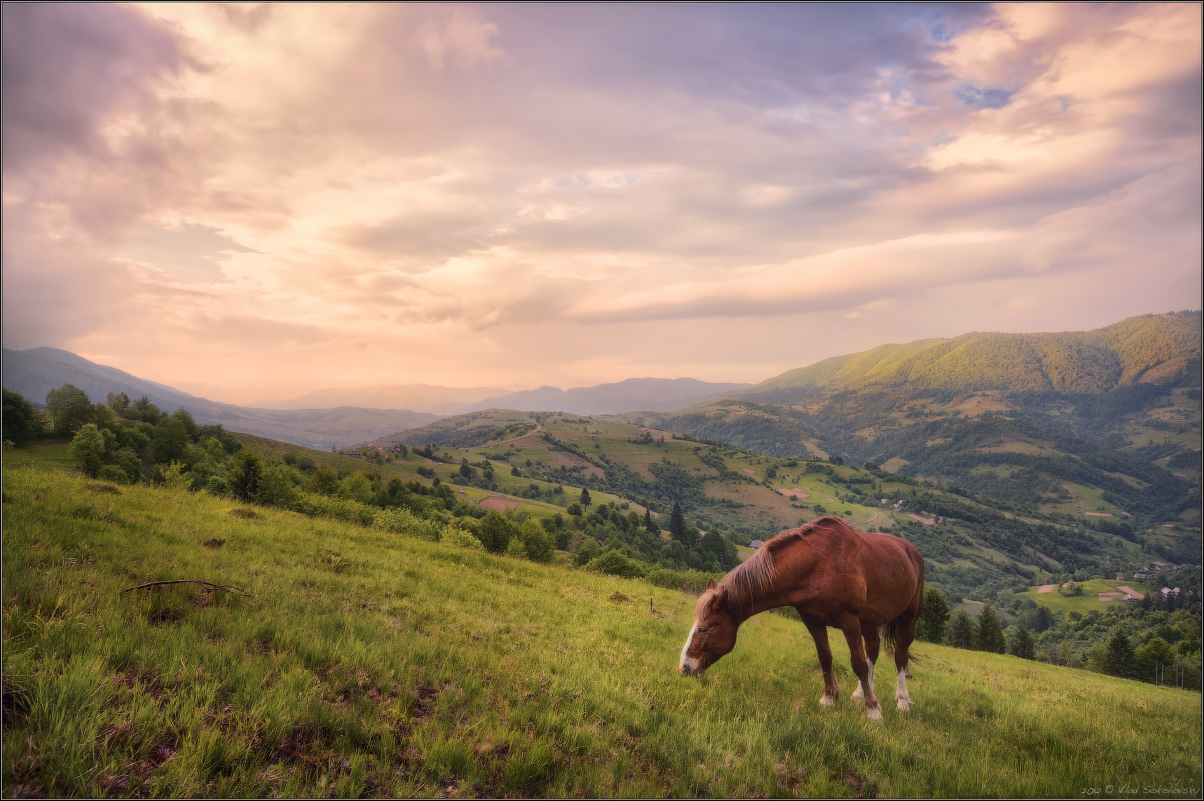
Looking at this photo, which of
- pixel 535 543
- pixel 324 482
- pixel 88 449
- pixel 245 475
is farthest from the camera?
pixel 535 543

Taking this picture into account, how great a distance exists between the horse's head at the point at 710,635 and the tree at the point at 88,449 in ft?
149

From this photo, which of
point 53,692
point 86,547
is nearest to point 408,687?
point 53,692

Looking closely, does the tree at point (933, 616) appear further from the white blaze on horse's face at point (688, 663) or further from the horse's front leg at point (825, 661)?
the white blaze on horse's face at point (688, 663)

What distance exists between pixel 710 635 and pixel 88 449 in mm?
47738

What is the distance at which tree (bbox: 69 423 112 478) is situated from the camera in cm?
3488

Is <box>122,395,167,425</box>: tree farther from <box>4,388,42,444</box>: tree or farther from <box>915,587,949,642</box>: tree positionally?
<box>915,587,949,642</box>: tree

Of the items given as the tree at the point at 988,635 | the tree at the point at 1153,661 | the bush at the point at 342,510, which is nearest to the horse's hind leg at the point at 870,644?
the bush at the point at 342,510

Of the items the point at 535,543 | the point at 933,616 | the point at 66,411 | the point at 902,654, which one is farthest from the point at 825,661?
the point at 933,616

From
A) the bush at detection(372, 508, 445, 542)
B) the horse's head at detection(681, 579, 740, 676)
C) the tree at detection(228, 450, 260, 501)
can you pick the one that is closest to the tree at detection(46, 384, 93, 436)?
Result: the tree at detection(228, 450, 260, 501)

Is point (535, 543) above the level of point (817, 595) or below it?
below

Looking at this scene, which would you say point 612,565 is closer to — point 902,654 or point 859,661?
point 902,654

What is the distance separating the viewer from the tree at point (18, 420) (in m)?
38.3

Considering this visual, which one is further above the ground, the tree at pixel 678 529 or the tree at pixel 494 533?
the tree at pixel 494 533

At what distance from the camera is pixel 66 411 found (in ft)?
152
